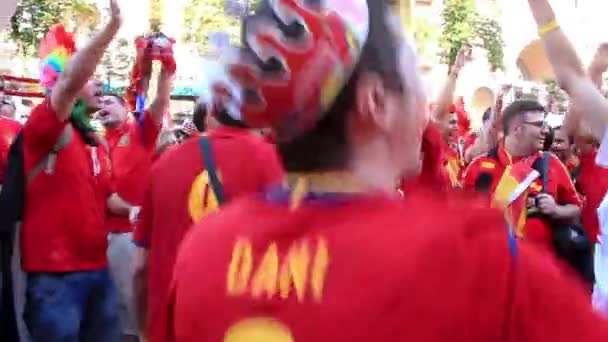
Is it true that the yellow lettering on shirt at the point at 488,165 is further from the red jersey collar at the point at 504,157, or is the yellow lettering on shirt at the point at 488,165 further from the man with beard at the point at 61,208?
the man with beard at the point at 61,208

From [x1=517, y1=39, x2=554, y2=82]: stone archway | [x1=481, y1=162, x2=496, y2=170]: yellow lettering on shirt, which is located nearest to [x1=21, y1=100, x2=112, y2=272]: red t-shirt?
[x1=481, y1=162, x2=496, y2=170]: yellow lettering on shirt

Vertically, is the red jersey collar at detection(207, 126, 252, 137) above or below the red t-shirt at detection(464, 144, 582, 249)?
above

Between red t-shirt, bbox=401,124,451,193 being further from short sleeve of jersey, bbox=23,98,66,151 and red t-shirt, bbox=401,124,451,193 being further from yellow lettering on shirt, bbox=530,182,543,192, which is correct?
yellow lettering on shirt, bbox=530,182,543,192

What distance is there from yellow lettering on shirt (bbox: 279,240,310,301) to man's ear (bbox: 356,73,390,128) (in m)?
0.23

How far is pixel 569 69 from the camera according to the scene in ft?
11.3

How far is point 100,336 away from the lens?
506 cm

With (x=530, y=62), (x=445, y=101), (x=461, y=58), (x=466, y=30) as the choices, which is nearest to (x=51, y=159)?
(x=445, y=101)

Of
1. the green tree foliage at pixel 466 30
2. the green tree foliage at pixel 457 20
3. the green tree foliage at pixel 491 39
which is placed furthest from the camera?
the green tree foliage at pixel 491 39

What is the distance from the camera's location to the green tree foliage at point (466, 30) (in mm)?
28219

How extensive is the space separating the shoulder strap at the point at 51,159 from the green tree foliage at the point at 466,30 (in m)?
22.3

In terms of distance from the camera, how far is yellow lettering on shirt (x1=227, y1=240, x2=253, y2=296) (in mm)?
1590

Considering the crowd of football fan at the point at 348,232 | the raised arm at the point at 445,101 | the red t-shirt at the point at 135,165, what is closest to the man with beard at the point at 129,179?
the red t-shirt at the point at 135,165

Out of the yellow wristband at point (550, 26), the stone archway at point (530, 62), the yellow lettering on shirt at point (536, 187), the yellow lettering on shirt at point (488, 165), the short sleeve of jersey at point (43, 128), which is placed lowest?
the stone archway at point (530, 62)

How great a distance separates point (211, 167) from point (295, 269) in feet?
7.01
